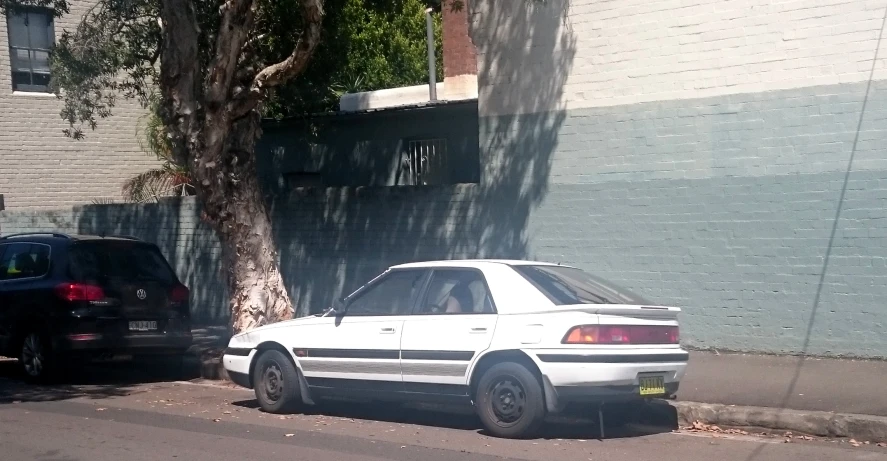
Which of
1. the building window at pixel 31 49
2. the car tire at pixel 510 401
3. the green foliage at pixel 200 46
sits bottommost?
the car tire at pixel 510 401

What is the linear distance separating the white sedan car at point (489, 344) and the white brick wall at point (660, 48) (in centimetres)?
401

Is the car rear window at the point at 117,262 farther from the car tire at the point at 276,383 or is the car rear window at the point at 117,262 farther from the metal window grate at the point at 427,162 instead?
the metal window grate at the point at 427,162

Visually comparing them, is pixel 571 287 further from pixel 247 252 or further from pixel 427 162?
pixel 427 162

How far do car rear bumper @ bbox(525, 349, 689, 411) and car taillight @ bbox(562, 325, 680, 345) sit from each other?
0.09m

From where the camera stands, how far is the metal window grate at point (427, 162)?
1686cm

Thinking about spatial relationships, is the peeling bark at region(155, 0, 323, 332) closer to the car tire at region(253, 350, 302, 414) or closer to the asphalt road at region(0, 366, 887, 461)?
the asphalt road at region(0, 366, 887, 461)

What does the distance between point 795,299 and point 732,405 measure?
293 cm

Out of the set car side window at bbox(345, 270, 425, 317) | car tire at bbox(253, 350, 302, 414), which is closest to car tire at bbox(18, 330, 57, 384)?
car tire at bbox(253, 350, 302, 414)

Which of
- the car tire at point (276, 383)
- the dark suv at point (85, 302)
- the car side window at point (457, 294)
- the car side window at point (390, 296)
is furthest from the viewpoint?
the dark suv at point (85, 302)

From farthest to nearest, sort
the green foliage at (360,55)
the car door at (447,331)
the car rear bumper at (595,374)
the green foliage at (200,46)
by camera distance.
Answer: the green foliage at (360,55) < the green foliage at (200,46) < the car door at (447,331) < the car rear bumper at (595,374)

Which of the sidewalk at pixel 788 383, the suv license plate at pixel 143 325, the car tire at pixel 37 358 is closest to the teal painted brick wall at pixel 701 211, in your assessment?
the sidewalk at pixel 788 383

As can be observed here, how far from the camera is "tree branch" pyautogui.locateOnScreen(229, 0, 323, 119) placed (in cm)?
1216

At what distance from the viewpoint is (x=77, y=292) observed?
1209 centimetres

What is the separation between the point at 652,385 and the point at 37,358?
755cm
